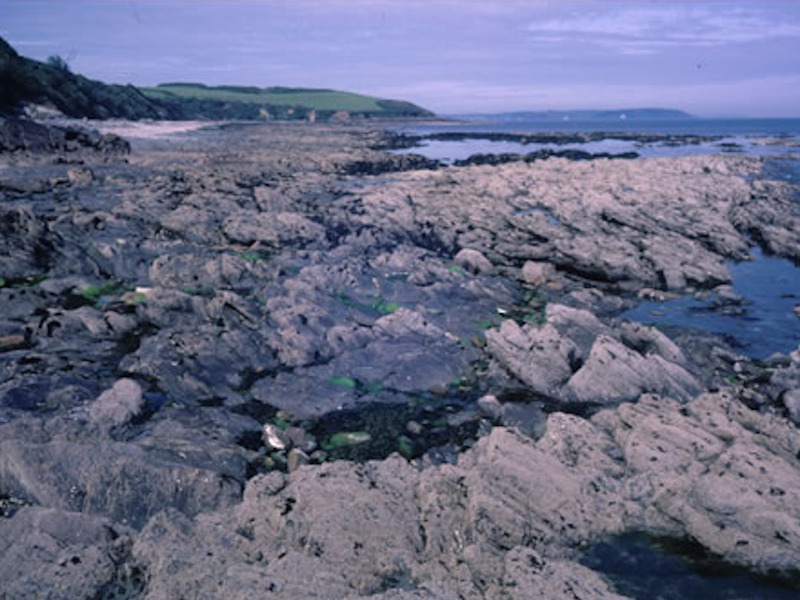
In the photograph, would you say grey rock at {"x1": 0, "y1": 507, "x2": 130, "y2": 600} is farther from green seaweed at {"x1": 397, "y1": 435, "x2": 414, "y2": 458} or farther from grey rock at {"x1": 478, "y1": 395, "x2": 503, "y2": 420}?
grey rock at {"x1": 478, "y1": 395, "x2": 503, "y2": 420}

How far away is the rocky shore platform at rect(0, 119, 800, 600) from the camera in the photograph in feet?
27.2

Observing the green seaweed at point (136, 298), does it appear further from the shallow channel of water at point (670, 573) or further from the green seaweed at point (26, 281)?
the shallow channel of water at point (670, 573)

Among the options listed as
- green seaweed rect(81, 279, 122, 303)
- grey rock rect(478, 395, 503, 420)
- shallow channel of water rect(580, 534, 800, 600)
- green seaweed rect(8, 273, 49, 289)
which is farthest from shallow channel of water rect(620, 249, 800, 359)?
green seaweed rect(8, 273, 49, 289)

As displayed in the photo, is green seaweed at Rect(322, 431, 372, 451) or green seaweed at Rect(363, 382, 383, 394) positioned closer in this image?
green seaweed at Rect(322, 431, 372, 451)

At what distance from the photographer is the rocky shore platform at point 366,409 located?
27.2ft

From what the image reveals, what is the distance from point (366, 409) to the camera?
14.8 meters

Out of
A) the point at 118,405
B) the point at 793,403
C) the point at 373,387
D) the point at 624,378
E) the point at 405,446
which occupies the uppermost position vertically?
the point at 118,405

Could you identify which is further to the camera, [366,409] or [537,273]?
[537,273]

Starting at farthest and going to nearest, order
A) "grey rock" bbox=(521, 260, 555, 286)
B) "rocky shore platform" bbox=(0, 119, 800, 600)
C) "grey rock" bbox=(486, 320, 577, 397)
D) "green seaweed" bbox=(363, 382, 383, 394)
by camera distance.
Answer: "grey rock" bbox=(521, 260, 555, 286) → "grey rock" bbox=(486, 320, 577, 397) → "green seaweed" bbox=(363, 382, 383, 394) → "rocky shore platform" bbox=(0, 119, 800, 600)

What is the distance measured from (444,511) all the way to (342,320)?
1088cm

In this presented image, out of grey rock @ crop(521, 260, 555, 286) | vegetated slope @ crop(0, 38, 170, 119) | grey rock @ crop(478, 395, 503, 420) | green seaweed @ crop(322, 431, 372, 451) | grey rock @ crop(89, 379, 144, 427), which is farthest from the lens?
vegetated slope @ crop(0, 38, 170, 119)

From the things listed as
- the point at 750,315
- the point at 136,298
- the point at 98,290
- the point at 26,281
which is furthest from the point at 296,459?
the point at 750,315

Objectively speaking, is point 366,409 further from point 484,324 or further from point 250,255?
point 250,255

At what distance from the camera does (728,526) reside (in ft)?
31.0
